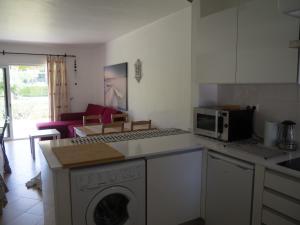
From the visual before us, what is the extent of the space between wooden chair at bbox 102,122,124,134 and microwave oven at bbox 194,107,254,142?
136 centimetres

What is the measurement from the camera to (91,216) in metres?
1.75

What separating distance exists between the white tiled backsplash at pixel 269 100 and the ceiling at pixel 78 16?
128cm

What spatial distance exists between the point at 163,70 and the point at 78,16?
4.72ft

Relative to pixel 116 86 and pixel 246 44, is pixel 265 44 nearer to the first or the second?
pixel 246 44

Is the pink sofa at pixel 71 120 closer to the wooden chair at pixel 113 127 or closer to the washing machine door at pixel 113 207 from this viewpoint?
the wooden chair at pixel 113 127

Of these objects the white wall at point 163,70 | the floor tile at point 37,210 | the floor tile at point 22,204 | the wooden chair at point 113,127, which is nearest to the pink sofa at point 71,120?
the white wall at point 163,70

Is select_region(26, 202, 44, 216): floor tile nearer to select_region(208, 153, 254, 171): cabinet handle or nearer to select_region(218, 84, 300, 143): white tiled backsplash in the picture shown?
select_region(208, 153, 254, 171): cabinet handle

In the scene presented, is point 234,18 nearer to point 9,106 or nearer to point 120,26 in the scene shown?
point 120,26

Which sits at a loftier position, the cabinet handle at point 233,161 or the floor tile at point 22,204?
the cabinet handle at point 233,161

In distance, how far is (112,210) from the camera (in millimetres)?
1969

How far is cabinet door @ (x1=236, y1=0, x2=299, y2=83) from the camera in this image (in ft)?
5.67

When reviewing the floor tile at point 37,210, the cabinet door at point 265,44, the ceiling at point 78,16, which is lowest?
the floor tile at point 37,210

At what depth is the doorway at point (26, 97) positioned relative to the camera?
20.1ft

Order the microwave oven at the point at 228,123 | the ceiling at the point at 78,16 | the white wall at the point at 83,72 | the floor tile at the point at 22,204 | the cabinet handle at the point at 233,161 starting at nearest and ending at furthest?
the cabinet handle at the point at 233,161 → the microwave oven at the point at 228,123 → the floor tile at the point at 22,204 → the ceiling at the point at 78,16 → the white wall at the point at 83,72
